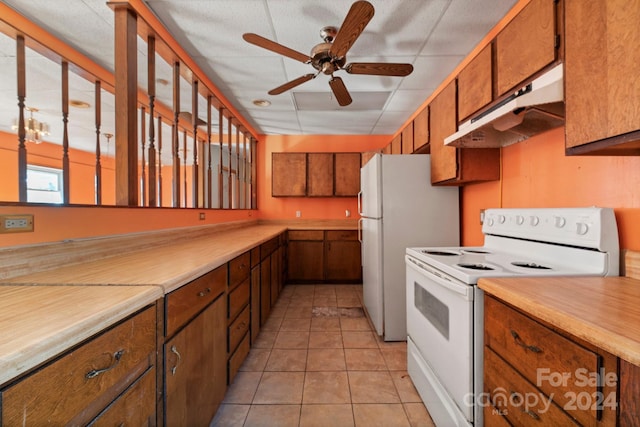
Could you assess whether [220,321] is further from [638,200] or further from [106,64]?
[106,64]

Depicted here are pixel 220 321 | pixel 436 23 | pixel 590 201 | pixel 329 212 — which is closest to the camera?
pixel 590 201

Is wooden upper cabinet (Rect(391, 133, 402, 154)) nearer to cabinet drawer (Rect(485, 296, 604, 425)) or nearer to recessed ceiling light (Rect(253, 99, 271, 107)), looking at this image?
recessed ceiling light (Rect(253, 99, 271, 107))

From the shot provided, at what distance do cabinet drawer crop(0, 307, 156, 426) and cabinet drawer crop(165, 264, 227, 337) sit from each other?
0.11 metres

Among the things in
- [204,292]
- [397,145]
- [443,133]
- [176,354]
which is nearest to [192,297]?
[204,292]

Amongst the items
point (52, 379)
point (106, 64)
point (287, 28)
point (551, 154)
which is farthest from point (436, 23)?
point (106, 64)

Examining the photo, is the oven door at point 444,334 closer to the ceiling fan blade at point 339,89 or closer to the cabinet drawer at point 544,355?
the cabinet drawer at point 544,355

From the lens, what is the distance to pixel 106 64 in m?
2.36

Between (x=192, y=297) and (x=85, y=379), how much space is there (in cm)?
51

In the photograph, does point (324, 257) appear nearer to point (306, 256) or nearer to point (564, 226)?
point (306, 256)

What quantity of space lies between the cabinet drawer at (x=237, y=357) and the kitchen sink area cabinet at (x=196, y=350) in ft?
0.29

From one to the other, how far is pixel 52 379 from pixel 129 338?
8.5 inches

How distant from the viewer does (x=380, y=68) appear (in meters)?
1.86

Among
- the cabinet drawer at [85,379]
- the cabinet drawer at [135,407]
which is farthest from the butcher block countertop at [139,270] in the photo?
the cabinet drawer at [135,407]

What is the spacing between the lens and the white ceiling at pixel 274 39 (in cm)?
167
